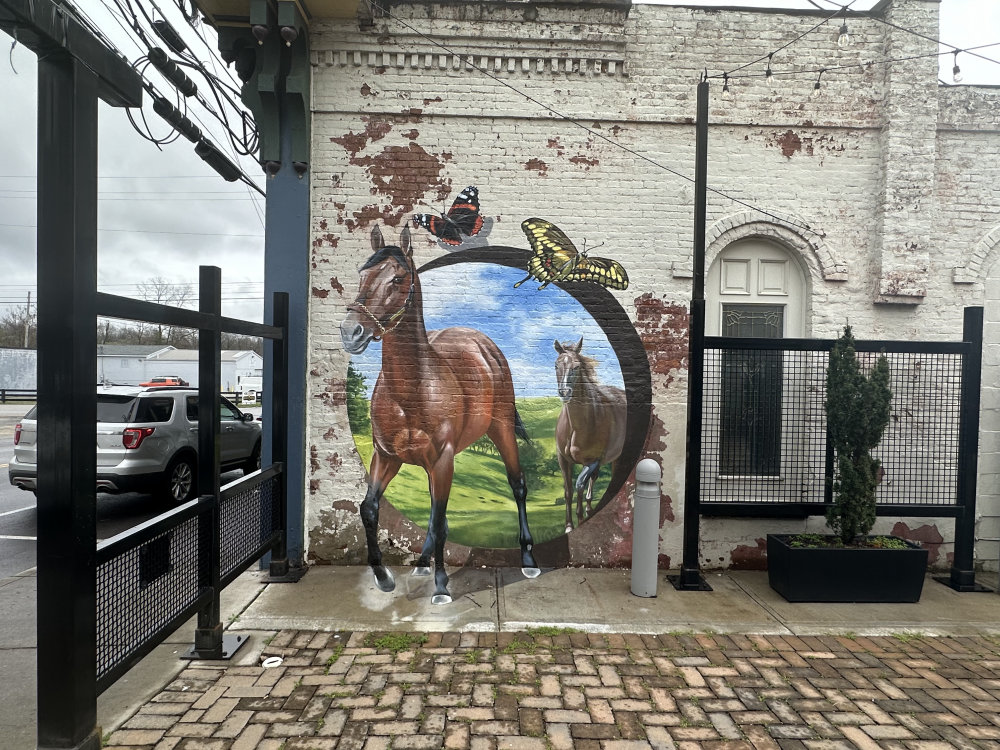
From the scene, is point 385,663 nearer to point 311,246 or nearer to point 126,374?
point 311,246

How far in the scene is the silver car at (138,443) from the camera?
7844mm

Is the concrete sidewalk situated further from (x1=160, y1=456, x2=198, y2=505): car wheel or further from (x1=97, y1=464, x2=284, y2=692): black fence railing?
(x1=160, y1=456, x2=198, y2=505): car wheel

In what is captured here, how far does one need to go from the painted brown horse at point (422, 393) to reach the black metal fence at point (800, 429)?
2.05m

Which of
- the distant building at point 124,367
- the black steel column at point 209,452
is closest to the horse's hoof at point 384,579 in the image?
the black steel column at point 209,452

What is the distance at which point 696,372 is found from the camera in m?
5.25

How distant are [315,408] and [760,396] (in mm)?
4476

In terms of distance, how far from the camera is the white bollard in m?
5.04

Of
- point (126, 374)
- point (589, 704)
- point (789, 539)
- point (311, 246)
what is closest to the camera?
point (589, 704)

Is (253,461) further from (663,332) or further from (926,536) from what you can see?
(926,536)

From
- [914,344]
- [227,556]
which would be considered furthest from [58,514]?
[914,344]

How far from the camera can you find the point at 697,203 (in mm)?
5227

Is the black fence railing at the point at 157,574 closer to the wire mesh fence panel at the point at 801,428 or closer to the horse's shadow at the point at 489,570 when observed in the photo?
the horse's shadow at the point at 489,570

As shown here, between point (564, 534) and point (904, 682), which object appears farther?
point (564, 534)

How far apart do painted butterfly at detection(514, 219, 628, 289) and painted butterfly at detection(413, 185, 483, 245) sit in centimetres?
53
